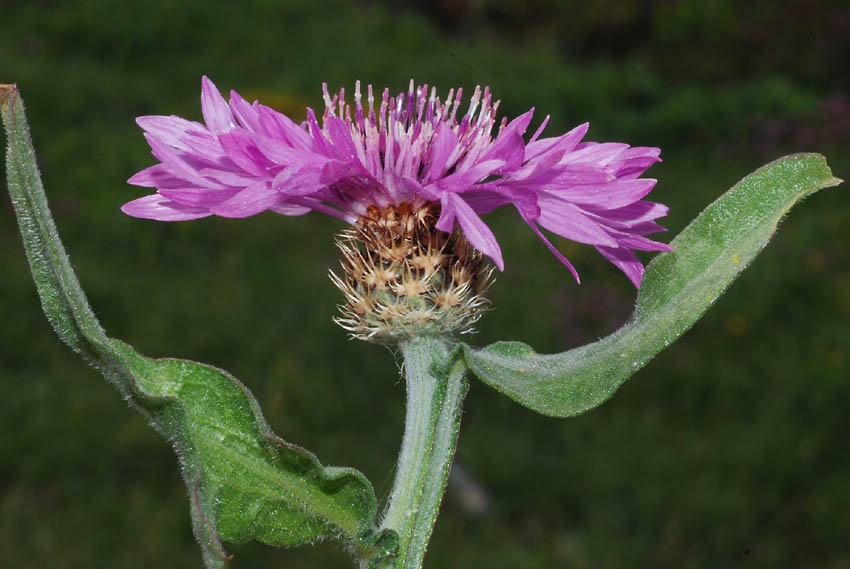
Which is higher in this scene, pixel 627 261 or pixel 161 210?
pixel 627 261

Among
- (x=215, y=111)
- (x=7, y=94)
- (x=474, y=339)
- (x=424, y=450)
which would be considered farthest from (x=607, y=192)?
(x=474, y=339)

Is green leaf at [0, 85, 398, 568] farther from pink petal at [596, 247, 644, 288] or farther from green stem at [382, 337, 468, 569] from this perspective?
pink petal at [596, 247, 644, 288]

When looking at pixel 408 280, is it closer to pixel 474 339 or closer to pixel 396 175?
pixel 396 175

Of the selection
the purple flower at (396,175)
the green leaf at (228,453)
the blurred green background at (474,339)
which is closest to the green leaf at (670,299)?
the purple flower at (396,175)

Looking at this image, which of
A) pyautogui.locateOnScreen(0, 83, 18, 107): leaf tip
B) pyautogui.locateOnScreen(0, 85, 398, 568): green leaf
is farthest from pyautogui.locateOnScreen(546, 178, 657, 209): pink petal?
pyautogui.locateOnScreen(0, 83, 18, 107): leaf tip

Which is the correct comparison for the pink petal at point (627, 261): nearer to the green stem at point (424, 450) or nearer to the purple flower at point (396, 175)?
the purple flower at point (396, 175)

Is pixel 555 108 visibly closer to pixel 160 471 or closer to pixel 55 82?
pixel 55 82
